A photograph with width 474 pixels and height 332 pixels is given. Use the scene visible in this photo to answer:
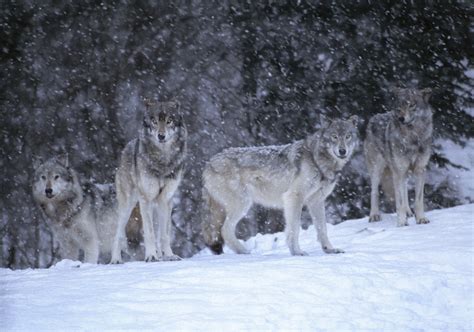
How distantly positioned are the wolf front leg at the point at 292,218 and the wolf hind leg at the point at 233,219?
85cm

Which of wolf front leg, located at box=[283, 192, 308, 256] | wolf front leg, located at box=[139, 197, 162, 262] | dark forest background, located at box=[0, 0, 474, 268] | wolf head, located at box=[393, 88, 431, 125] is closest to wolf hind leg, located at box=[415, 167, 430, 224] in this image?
wolf head, located at box=[393, 88, 431, 125]

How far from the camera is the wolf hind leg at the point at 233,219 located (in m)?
8.51

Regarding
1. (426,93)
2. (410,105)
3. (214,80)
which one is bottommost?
(410,105)

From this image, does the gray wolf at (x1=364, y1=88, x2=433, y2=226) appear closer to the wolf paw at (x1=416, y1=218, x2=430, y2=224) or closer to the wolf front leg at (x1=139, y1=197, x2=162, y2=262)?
the wolf paw at (x1=416, y1=218, x2=430, y2=224)

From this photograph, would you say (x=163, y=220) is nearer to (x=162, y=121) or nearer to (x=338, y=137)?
(x=162, y=121)

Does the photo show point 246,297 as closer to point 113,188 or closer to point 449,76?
point 113,188

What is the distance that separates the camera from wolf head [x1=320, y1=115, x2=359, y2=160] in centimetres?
769

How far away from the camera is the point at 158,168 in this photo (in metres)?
8.00

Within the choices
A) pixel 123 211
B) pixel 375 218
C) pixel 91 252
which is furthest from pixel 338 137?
pixel 91 252

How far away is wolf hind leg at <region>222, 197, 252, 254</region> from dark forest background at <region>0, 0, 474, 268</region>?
11.2 feet

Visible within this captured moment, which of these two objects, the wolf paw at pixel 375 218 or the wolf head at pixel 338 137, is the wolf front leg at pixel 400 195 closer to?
the wolf paw at pixel 375 218

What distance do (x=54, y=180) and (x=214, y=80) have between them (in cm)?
426

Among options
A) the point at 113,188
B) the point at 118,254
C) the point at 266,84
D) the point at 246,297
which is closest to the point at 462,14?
the point at 266,84

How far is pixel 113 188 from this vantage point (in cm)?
944
